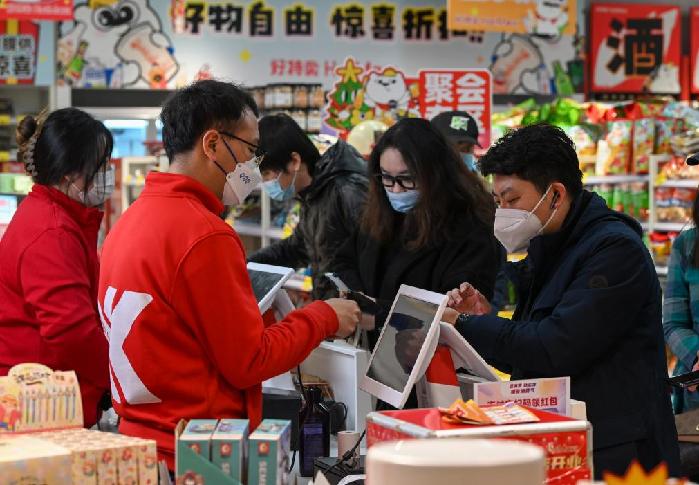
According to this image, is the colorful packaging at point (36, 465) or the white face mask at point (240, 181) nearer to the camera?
the colorful packaging at point (36, 465)

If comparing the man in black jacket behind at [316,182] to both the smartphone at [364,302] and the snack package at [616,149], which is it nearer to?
the smartphone at [364,302]

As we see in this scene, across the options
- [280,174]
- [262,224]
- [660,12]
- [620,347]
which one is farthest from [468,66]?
[620,347]

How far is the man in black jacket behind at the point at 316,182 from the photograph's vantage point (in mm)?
4219

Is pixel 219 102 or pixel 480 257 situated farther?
pixel 480 257

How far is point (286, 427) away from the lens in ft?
7.57

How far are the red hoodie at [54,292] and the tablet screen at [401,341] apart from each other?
909 millimetres

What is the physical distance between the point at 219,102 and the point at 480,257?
50.0 inches

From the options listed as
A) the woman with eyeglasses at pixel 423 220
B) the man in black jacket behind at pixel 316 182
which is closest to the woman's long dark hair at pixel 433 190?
the woman with eyeglasses at pixel 423 220

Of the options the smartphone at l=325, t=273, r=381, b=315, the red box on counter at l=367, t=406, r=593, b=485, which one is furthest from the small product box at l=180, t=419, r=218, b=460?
the smartphone at l=325, t=273, r=381, b=315

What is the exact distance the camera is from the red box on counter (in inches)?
83.3

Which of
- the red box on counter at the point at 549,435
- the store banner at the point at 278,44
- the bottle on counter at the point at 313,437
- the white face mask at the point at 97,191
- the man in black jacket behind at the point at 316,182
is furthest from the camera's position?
the store banner at the point at 278,44

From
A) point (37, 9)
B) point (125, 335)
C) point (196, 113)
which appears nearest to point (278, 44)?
point (37, 9)

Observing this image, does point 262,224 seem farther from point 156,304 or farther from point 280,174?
point 156,304

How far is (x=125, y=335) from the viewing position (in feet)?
7.90
